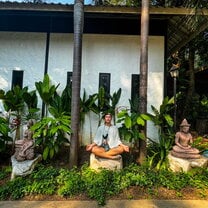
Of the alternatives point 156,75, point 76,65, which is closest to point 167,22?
point 156,75

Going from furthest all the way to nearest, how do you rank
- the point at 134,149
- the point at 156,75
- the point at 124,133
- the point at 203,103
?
the point at 203,103, the point at 156,75, the point at 134,149, the point at 124,133

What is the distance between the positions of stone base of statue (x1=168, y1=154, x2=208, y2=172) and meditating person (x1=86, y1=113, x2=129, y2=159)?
113 cm

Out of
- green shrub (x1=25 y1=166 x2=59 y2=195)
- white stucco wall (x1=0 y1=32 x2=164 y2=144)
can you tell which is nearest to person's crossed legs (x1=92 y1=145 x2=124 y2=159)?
green shrub (x1=25 y1=166 x2=59 y2=195)

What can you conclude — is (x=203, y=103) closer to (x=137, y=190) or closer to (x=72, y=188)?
(x=137, y=190)

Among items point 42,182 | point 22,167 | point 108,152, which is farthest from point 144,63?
point 22,167

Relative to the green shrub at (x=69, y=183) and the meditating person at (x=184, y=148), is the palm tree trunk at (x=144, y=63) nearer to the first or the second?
the meditating person at (x=184, y=148)

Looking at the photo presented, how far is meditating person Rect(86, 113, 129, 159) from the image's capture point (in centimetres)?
531

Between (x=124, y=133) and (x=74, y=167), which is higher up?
(x=124, y=133)

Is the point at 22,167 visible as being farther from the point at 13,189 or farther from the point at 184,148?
the point at 184,148

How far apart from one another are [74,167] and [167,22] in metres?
5.23

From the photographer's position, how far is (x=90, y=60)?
766cm

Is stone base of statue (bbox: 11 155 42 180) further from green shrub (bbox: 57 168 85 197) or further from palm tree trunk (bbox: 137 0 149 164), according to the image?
palm tree trunk (bbox: 137 0 149 164)

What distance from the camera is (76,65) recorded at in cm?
566

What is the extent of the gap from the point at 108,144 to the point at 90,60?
311 cm
